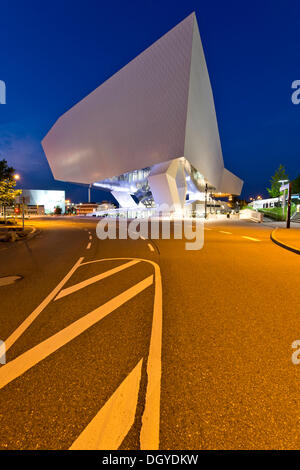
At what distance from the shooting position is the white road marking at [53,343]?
97.4 inches

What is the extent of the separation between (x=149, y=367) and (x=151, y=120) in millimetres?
48474

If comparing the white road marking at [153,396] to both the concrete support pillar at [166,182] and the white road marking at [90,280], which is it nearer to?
the white road marking at [90,280]

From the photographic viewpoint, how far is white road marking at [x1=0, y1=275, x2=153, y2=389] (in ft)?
8.12

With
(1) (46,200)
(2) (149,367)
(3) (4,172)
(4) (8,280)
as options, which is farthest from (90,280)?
(1) (46,200)

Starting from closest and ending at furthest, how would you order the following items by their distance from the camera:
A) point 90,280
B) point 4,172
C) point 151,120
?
1. point 90,280
2. point 4,172
3. point 151,120

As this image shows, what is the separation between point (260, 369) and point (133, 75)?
192 ft

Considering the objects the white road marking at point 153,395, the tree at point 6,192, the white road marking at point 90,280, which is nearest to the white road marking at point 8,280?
the white road marking at point 90,280

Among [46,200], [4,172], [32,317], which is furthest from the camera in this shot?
[46,200]

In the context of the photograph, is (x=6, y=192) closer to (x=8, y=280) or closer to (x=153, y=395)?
(x=8, y=280)

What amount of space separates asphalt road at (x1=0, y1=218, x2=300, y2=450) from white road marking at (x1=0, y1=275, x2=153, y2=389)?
0.01 metres

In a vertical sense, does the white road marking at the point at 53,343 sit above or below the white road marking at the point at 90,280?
below

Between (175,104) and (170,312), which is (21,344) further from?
(175,104)

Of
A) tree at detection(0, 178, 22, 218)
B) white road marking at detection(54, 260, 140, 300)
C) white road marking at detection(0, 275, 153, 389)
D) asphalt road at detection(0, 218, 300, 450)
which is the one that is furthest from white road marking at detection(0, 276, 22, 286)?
tree at detection(0, 178, 22, 218)

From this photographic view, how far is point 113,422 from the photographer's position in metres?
1.86
